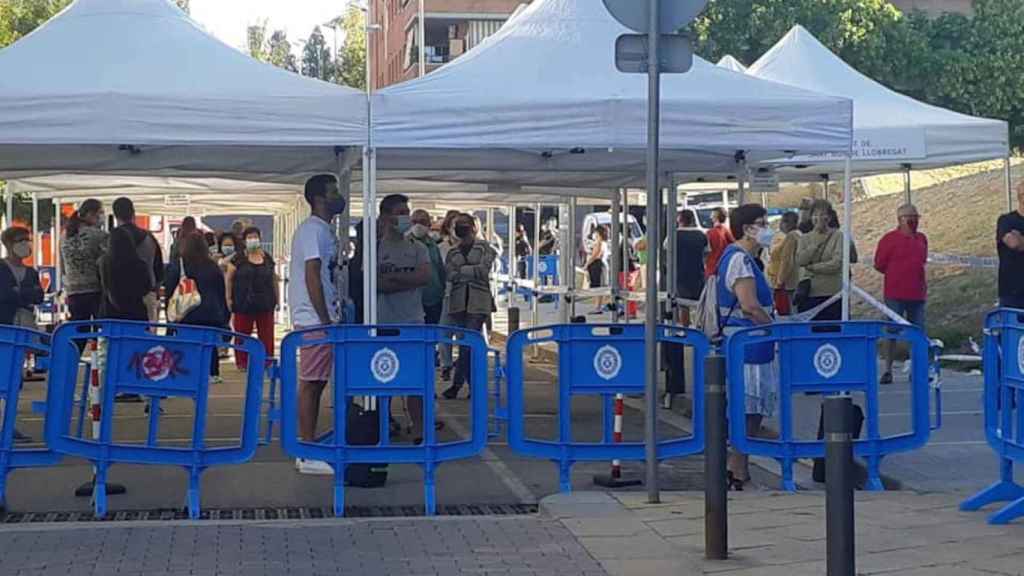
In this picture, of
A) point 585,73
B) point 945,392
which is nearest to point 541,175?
point 585,73

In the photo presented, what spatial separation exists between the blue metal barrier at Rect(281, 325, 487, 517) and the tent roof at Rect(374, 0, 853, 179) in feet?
6.17

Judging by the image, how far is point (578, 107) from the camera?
10695 millimetres

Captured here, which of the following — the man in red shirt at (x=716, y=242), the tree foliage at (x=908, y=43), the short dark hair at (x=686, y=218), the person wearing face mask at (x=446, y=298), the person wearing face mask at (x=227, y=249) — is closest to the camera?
the person wearing face mask at (x=446, y=298)

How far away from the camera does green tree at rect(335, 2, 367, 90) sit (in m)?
81.3

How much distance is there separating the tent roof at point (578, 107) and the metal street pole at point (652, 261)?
173 cm

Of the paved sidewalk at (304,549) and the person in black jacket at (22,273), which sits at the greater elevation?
the person in black jacket at (22,273)

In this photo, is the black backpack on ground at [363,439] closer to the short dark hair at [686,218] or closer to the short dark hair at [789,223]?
the short dark hair at [789,223]

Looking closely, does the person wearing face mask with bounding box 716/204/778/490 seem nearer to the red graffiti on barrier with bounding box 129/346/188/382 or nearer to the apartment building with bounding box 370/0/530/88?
the red graffiti on barrier with bounding box 129/346/188/382

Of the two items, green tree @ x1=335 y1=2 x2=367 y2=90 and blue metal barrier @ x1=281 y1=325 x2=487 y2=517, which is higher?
green tree @ x1=335 y1=2 x2=367 y2=90

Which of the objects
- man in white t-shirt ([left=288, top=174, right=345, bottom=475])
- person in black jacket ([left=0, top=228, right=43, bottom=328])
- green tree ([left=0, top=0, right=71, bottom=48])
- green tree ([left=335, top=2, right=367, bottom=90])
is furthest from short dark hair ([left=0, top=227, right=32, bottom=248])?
green tree ([left=335, top=2, right=367, bottom=90])

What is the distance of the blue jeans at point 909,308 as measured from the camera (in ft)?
52.9

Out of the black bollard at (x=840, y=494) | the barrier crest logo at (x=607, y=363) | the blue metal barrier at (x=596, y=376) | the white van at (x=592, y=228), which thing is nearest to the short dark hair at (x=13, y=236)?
the blue metal barrier at (x=596, y=376)

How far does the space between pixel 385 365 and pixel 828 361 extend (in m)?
2.82

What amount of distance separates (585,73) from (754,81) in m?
1.32
